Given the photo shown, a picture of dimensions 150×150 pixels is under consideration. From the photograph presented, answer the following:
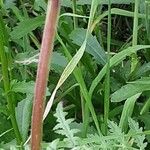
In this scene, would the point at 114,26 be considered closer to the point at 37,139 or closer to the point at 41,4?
the point at 41,4

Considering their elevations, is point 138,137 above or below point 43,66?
below

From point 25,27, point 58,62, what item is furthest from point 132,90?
point 25,27

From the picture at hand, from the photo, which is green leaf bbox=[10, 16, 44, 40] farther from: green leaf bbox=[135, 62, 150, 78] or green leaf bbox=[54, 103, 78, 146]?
green leaf bbox=[54, 103, 78, 146]

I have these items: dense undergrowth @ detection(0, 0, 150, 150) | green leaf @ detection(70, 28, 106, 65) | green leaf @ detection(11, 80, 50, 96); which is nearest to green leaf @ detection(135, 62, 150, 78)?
dense undergrowth @ detection(0, 0, 150, 150)

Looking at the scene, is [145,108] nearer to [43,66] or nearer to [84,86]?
[84,86]

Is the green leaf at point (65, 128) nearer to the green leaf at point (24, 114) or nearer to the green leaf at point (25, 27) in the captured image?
the green leaf at point (24, 114)

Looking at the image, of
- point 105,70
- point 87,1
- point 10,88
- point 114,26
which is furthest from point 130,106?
point 114,26

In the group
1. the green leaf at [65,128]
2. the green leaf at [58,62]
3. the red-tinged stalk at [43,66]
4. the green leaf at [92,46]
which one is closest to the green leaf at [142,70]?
the green leaf at [92,46]
